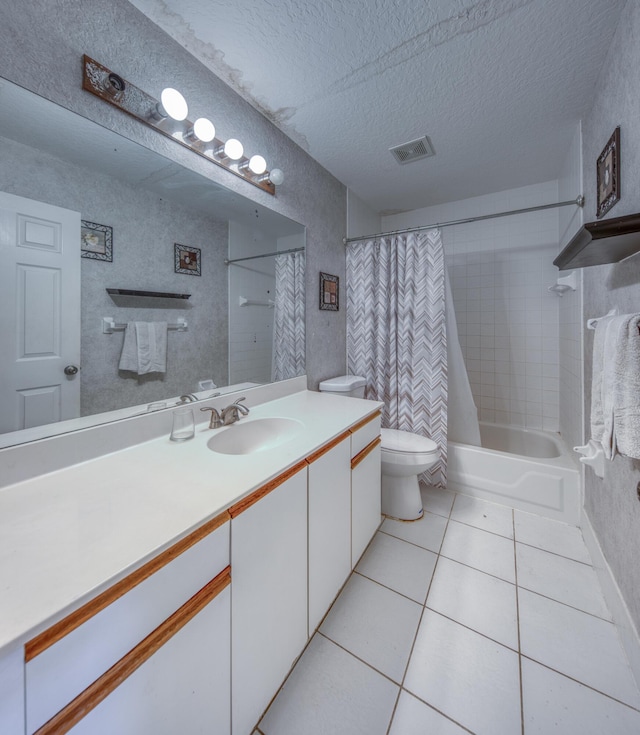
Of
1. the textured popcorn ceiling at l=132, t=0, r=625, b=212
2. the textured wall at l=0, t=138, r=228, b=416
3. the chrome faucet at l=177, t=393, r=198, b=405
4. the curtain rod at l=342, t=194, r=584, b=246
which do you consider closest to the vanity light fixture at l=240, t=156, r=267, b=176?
the textured popcorn ceiling at l=132, t=0, r=625, b=212

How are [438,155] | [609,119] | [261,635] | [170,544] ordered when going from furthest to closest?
[438,155] < [609,119] < [261,635] < [170,544]

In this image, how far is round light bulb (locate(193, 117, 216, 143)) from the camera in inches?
48.2

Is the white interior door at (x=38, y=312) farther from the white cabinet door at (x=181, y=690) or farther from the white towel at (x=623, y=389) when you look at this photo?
the white towel at (x=623, y=389)

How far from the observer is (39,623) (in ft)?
1.39

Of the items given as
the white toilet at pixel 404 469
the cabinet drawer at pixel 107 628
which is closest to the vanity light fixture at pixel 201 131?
the cabinet drawer at pixel 107 628

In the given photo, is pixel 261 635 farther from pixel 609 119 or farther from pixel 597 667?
pixel 609 119

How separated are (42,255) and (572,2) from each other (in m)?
1.97

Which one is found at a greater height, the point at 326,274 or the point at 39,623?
the point at 326,274

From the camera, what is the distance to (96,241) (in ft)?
3.25

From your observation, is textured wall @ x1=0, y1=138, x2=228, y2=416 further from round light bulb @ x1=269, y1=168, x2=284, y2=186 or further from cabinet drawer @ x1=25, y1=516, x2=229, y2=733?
cabinet drawer @ x1=25, y1=516, x2=229, y2=733

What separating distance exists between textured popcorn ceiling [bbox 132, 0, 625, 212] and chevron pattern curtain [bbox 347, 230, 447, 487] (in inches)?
24.1

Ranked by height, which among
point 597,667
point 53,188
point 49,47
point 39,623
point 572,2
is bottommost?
point 597,667

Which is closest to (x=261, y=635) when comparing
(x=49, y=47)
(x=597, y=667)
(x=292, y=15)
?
(x=597, y=667)

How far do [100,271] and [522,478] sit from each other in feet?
7.74
